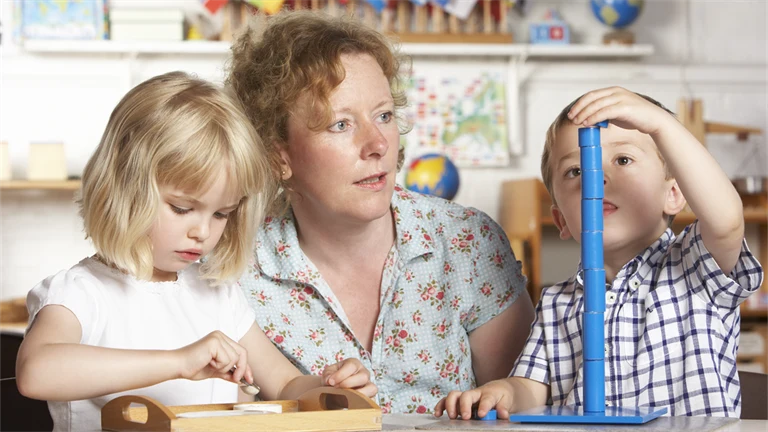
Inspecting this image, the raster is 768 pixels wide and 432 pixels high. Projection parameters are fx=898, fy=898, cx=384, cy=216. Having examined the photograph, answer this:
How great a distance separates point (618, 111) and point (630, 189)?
0.82ft

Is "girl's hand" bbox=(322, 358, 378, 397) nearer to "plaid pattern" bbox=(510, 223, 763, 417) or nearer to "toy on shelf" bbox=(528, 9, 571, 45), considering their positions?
"plaid pattern" bbox=(510, 223, 763, 417)

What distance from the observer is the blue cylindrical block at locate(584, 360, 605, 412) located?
0.99 metres

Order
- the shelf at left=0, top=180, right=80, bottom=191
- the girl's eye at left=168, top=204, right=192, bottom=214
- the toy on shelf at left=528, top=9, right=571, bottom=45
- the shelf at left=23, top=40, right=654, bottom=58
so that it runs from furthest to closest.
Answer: the toy on shelf at left=528, top=9, right=571, bottom=45 < the shelf at left=23, top=40, right=654, bottom=58 < the shelf at left=0, top=180, right=80, bottom=191 < the girl's eye at left=168, top=204, right=192, bottom=214

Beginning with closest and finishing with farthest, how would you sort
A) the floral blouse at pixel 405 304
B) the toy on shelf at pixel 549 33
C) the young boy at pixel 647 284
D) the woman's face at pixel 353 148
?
the young boy at pixel 647 284 < the woman's face at pixel 353 148 < the floral blouse at pixel 405 304 < the toy on shelf at pixel 549 33

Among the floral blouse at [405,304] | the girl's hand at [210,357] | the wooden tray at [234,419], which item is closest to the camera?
the wooden tray at [234,419]

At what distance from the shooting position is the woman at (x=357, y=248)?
1.47 meters

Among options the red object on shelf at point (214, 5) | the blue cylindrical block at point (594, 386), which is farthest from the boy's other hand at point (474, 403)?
the red object on shelf at point (214, 5)

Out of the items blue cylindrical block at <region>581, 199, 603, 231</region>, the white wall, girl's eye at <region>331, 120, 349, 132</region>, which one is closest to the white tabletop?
blue cylindrical block at <region>581, 199, 603, 231</region>

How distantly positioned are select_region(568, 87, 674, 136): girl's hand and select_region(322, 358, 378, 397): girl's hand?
409mm

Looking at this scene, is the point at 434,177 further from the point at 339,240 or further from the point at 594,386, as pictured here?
the point at 594,386

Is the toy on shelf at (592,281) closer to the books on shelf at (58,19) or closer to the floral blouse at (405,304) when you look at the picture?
the floral blouse at (405,304)

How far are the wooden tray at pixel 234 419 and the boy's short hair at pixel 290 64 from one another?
0.63 m

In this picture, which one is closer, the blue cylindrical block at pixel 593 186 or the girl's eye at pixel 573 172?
the blue cylindrical block at pixel 593 186

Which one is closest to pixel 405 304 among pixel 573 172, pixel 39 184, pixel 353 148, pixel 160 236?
pixel 353 148
